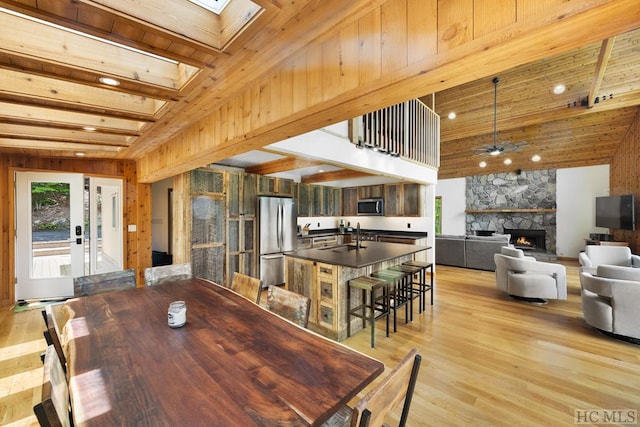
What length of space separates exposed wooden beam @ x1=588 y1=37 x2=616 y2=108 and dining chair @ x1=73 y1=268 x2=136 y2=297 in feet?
22.0

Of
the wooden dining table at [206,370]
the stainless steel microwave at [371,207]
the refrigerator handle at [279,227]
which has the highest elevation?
the stainless steel microwave at [371,207]

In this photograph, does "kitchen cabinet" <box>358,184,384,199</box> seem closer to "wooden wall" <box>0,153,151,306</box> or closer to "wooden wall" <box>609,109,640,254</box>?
"wooden wall" <box>0,153,151,306</box>

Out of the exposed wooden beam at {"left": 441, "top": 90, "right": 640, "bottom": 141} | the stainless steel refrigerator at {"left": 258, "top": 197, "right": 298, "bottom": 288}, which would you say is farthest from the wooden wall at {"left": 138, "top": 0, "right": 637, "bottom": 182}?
the exposed wooden beam at {"left": 441, "top": 90, "right": 640, "bottom": 141}

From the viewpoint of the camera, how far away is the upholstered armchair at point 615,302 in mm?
2850

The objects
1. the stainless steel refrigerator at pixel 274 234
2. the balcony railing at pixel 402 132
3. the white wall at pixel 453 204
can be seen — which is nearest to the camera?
the balcony railing at pixel 402 132

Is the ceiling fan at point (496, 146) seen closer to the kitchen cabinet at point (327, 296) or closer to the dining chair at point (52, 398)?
the kitchen cabinet at point (327, 296)

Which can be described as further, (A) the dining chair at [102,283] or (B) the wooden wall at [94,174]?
(B) the wooden wall at [94,174]

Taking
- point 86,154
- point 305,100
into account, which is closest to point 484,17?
point 305,100

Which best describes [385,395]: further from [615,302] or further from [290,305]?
[615,302]

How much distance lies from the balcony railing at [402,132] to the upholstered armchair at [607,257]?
3.17 metres

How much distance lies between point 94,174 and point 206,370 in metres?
4.93

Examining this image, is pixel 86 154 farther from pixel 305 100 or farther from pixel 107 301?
pixel 305 100

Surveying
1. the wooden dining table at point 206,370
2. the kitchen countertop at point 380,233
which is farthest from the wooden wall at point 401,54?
the kitchen countertop at point 380,233

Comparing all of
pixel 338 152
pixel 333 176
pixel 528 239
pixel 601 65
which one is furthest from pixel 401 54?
pixel 528 239
